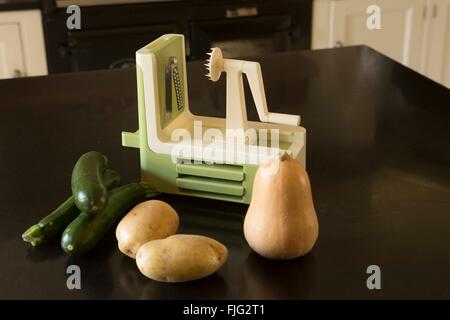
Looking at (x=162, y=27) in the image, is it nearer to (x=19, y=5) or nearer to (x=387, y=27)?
(x=19, y=5)

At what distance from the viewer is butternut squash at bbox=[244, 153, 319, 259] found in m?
0.88

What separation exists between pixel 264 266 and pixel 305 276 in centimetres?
6

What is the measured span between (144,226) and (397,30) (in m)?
2.04

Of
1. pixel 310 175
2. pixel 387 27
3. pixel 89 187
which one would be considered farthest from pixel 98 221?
pixel 387 27

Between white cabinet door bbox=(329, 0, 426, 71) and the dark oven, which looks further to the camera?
white cabinet door bbox=(329, 0, 426, 71)

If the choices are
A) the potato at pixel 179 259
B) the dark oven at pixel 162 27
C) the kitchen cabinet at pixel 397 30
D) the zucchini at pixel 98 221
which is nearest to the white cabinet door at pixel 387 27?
the kitchen cabinet at pixel 397 30

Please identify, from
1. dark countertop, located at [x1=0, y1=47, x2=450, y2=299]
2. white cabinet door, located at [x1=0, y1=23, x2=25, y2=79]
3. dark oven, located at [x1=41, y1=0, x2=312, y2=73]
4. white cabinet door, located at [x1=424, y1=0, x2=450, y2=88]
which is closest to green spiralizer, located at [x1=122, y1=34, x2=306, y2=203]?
dark countertop, located at [x1=0, y1=47, x2=450, y2=299]

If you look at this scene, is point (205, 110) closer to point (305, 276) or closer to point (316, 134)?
point (316, 134)

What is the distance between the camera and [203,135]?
43.1 inches

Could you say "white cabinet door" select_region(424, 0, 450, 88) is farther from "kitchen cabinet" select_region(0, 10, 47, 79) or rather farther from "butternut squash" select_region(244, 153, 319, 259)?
"butternut squash" select_region(244, 153, 319, 259)

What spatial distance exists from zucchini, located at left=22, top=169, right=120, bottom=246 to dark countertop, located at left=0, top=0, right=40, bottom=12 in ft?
4.89
